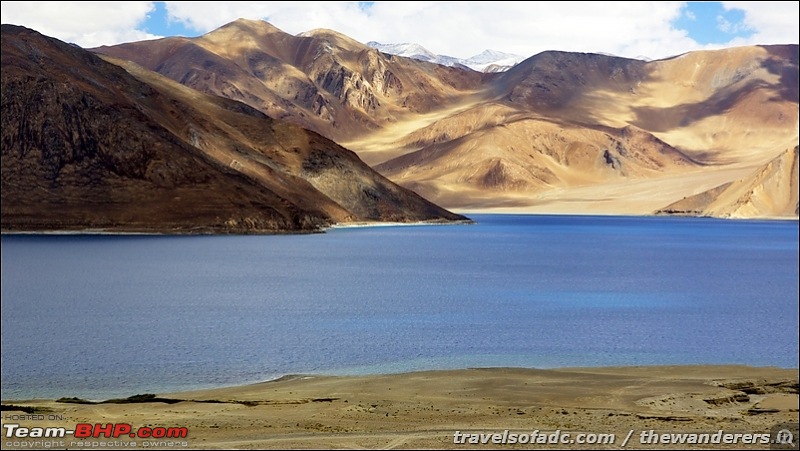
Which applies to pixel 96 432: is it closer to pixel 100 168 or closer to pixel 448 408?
pixel 448 408

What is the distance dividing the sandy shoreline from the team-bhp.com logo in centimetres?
44

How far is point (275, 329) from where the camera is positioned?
173 ft

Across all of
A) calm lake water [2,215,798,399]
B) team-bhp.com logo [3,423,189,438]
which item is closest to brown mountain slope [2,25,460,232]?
calm lake water [2,215,798,399]

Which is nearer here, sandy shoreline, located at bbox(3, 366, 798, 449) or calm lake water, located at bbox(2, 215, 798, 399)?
sandy shoreline, located at bbox(3, 366, 798, 449)

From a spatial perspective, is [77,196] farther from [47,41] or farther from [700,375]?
[700,375]

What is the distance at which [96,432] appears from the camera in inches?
960

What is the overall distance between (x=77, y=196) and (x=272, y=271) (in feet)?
254

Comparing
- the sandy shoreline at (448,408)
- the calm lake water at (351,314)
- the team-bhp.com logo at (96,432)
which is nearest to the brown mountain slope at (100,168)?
the calm lake water at (351,314)

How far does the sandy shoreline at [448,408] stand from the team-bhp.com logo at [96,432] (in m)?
0.44

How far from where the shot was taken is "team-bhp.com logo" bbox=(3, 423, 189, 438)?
76.7 ft

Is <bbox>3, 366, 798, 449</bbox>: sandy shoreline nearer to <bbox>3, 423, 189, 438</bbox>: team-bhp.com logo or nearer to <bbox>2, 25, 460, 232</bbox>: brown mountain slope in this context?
<bbox>3, 423, 189, 438</bbox>: team-bhp.com logo

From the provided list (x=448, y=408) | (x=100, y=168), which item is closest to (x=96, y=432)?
(x=448, y=408)

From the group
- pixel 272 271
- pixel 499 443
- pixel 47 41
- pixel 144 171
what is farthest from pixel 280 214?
pixel 499 443

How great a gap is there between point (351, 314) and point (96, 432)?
119 ft
